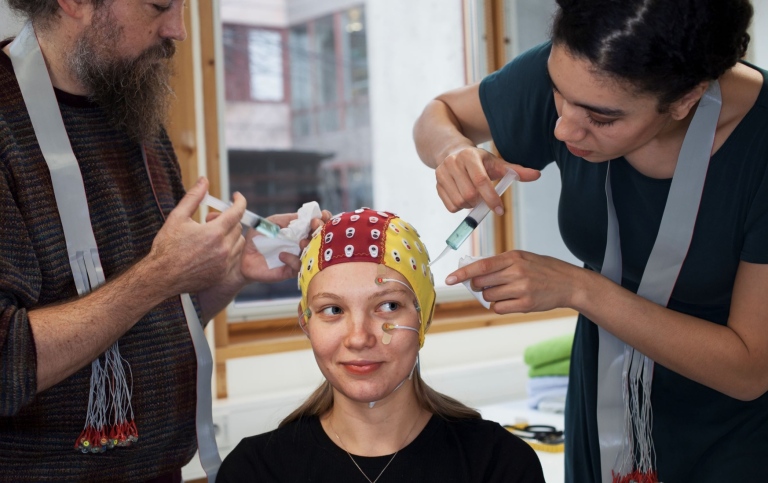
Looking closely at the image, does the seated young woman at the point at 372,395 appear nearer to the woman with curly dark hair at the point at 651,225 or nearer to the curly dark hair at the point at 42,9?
the woman with curly dark hair at the point at 651,225

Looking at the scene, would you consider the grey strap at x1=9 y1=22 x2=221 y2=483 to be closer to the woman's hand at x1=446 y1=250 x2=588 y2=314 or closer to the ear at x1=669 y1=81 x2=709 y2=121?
the woman's hand at x1=446 y1=250 x2=588 y2=314

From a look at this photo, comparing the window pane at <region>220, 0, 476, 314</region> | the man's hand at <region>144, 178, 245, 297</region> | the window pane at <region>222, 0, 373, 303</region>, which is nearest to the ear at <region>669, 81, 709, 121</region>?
the man's hand at <region>144, 178, 245, 297</region>

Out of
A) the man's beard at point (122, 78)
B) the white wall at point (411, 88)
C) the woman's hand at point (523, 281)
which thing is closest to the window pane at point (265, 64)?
the white wall at point (411, 88)

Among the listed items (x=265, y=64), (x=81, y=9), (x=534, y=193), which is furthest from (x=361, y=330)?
(x=265, y=64)

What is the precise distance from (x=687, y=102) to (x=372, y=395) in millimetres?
784

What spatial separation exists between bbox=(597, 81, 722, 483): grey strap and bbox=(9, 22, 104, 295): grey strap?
1.04 m

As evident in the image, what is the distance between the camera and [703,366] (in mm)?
1445

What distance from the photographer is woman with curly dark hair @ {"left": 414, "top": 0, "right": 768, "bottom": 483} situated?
1.29 m

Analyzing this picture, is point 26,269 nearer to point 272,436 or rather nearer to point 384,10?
point 272,436

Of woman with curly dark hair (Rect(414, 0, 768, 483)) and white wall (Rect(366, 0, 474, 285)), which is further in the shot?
white wall (Rect(366, 0, 474, 285))

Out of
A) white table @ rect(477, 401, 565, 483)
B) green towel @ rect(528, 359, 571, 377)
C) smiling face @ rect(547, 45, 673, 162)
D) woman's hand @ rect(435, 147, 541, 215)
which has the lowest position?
white table @ rect(477, 401, 565, 483)

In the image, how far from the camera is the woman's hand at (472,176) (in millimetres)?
1518

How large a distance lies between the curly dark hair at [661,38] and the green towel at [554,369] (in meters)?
1.67

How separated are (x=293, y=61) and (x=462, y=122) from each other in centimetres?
258
